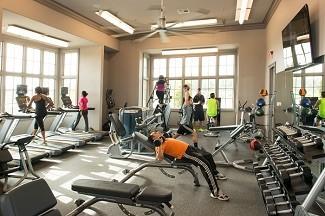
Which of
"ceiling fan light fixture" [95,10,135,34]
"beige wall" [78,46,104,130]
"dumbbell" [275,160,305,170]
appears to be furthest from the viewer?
"beige wall" [78,46,104,130]

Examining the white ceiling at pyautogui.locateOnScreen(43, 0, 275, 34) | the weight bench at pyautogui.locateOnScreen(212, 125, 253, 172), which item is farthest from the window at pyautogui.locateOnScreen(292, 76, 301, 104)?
the white ceiling at pyautogui.locateOnScreen(43, 0, 275, 34)

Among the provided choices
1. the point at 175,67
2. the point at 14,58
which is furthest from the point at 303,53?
the point at 14,58

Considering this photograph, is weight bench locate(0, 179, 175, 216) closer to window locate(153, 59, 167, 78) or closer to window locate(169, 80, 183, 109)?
window locate(169, 80, 183, 109)

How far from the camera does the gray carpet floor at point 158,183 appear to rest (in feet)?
11.0

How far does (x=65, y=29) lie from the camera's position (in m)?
8.16

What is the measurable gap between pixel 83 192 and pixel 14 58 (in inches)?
316

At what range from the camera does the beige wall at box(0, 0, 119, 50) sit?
636 centimetres

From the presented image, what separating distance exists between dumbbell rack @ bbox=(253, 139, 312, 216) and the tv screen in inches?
64.7

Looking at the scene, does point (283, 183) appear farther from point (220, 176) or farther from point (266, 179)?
point (220, 176)

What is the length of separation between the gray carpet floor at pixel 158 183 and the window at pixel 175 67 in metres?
6.03

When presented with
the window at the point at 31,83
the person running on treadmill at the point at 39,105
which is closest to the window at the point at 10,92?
the window at the point at 31,83

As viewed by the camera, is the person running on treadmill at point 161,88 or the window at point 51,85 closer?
the person running on treadmill at point 161,88

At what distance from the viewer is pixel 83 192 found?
2.52 m

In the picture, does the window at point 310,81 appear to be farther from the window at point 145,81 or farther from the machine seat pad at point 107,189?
the window at point 145,81
